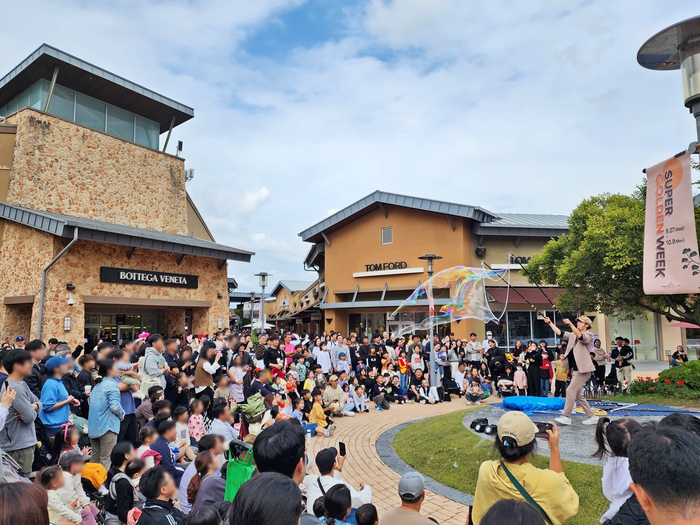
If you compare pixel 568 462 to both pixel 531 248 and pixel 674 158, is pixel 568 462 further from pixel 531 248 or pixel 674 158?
pixel 531 248

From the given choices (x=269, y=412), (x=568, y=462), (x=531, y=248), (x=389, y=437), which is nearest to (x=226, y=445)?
(x=269, y=412)

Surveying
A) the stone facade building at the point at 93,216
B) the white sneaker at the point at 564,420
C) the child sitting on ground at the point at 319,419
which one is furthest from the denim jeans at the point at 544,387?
the stone facade building at the point at 93,216

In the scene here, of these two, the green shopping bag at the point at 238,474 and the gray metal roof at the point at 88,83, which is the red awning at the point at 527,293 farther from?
the green shopping bag at the point at 238,474

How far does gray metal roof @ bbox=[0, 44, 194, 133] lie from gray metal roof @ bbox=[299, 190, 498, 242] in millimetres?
9952

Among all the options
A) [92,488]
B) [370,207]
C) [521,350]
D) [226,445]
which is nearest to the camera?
[226,445]

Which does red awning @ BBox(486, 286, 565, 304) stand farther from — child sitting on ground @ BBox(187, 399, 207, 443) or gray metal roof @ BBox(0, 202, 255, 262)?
child sitting on ground @ BBox(187, 399, 207, 443)

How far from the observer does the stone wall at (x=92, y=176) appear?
65.3ft

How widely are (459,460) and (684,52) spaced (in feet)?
23.4

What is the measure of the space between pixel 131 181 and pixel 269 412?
61.9 feet

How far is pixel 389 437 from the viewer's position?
11.0 metres

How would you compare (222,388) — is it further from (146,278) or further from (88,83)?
(88,83)

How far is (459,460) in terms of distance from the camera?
8047 millimetres

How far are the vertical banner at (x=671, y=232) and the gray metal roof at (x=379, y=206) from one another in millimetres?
16139

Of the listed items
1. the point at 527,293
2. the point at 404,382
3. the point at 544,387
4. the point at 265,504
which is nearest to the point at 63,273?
the point at 404,382
